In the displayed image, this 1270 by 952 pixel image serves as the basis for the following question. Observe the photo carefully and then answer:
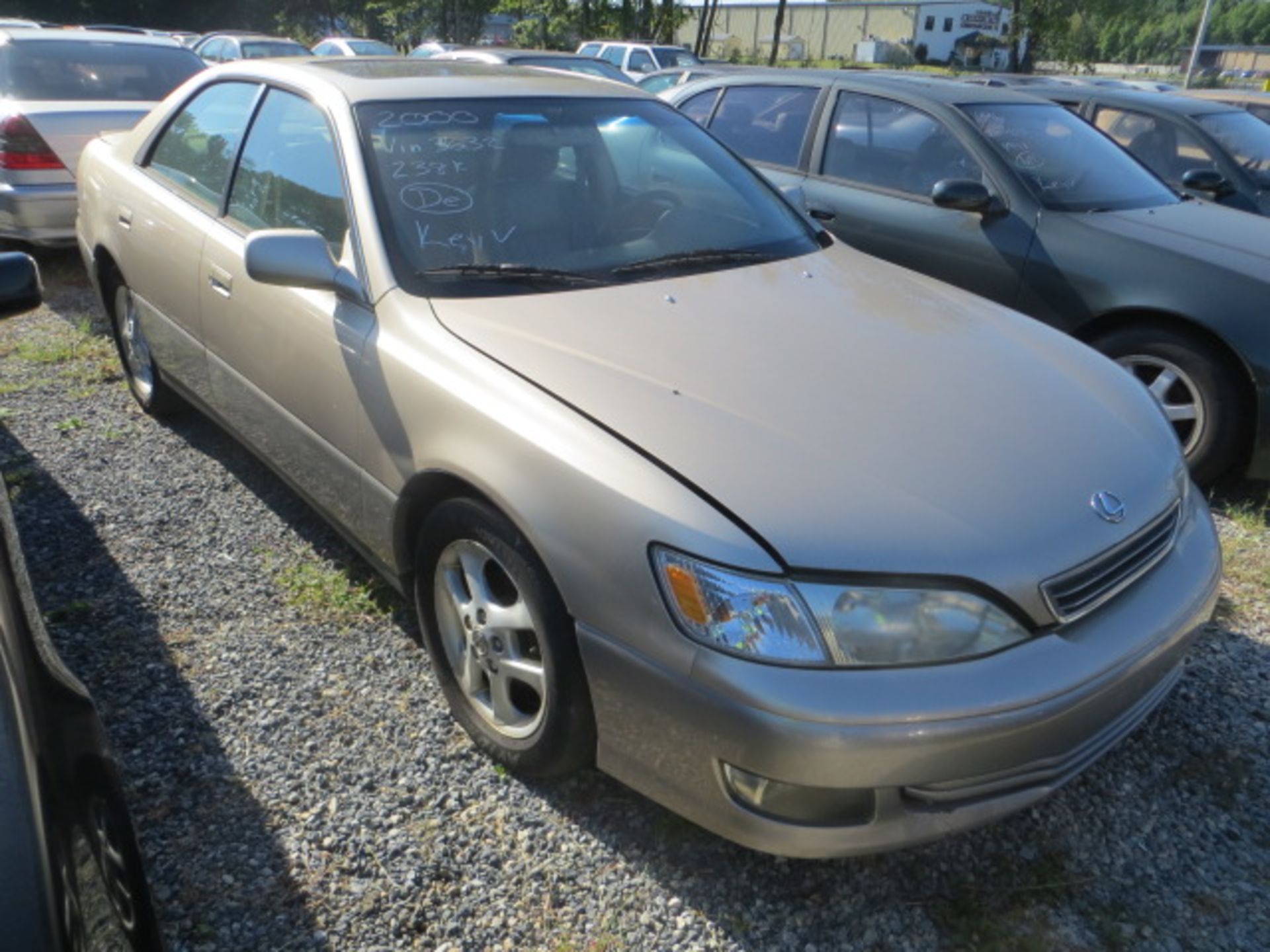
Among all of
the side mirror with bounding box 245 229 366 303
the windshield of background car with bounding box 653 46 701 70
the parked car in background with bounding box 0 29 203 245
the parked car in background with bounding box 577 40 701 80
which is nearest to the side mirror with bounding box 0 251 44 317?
the side mirror with bounding box 245 229 366 303

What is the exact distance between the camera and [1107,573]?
2.03 m

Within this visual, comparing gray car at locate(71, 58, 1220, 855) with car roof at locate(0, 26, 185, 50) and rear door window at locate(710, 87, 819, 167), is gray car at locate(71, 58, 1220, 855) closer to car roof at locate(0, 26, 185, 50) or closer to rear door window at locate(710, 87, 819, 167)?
rear door window at locate(710, 87, 819, 167)

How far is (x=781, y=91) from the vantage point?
5.55 m

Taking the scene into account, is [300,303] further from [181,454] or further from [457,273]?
[181,454]

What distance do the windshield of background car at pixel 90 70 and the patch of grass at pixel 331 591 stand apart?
4810 millimetres

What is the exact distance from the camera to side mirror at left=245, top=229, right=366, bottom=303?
99.4 inches

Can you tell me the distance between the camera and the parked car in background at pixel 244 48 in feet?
57.7

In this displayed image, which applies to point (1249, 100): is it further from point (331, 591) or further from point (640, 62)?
point (640, 62)

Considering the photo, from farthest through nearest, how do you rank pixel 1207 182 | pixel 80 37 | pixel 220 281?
1. pixel 80 37
2. pixel 1207 182
3. pixel 220 281

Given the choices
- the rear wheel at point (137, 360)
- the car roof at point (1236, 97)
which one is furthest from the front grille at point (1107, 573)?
the car roof at point (1236, 97)

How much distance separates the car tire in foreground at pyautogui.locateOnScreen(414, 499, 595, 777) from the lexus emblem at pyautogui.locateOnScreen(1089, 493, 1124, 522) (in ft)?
3.74

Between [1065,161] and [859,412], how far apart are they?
345 centimetres

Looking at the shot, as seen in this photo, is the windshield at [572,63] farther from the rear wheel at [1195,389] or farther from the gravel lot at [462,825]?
the gravel lot at [462,825]

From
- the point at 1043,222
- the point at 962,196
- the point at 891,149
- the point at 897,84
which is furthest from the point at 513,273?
the point at 897,84
